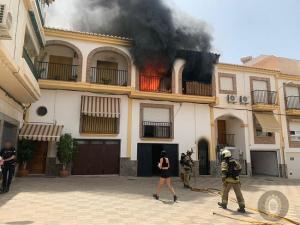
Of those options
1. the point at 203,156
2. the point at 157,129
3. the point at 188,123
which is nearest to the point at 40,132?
the point at 157,129

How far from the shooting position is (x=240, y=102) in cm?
1953

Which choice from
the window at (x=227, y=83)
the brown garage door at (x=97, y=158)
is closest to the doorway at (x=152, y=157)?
the brown garage door at (x=97, y=158)

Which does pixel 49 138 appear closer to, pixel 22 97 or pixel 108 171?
pixel 22 97

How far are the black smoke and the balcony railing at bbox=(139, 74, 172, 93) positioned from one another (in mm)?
813

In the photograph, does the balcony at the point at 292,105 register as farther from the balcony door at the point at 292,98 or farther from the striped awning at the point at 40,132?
the striped awning at the point at 40,132

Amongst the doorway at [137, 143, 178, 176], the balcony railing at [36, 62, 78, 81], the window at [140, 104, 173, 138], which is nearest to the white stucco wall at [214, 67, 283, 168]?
the window at [140, 104, 173, 138]

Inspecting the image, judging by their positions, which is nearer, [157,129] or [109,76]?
[157,129]

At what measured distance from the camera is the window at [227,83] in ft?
63.8

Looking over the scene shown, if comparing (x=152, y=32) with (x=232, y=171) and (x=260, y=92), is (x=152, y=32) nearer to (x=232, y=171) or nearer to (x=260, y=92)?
(x=260, y=92)

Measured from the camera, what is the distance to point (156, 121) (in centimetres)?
1755

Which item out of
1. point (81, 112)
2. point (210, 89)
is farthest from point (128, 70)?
point (210, 89)

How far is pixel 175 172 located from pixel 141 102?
17.4 ft

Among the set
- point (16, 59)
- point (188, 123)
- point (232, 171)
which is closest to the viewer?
point (232, 171)

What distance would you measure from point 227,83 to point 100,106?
1003cm
